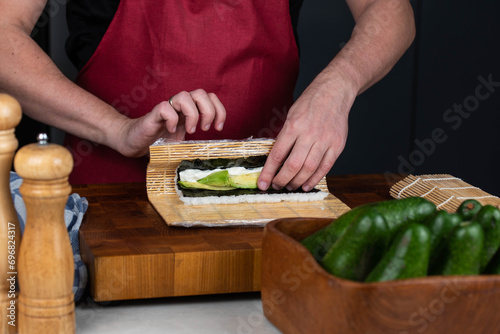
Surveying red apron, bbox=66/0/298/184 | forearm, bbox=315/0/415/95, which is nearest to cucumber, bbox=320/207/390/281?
forearm, bbox=315/0/415/95

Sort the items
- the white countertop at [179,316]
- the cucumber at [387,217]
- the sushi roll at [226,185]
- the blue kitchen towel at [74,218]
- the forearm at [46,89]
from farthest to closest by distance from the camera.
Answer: the forearm at [46,89]
the sushi roll at [226,185]
the blue kitchen towel at [74,218]
the white countertop at [179,316]
the cucumber at [387,217]

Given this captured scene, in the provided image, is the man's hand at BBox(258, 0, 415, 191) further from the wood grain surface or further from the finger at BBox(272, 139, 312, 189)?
the wood grain surface

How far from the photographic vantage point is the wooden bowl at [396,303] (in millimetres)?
719

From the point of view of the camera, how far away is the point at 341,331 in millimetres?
755

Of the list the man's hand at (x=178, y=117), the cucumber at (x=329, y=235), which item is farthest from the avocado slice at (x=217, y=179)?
the cucumber at (x=329, y=235)

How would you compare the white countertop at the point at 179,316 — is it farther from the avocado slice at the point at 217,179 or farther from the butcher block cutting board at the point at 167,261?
the avocado slice at the point at 217,179

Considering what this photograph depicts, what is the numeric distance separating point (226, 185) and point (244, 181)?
0.04m

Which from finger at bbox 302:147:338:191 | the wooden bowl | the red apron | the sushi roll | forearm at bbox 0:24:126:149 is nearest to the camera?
the wooden bowl

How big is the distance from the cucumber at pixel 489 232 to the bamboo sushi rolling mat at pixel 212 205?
510 mm

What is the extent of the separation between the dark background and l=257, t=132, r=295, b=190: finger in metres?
1.53

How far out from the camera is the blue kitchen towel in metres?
1.04

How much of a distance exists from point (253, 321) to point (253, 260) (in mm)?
139

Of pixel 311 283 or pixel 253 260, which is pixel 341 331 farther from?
pixel 253 260

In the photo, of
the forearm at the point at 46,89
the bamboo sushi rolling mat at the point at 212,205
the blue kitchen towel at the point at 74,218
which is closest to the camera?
the blue kitchen towel at the point at 74,218
